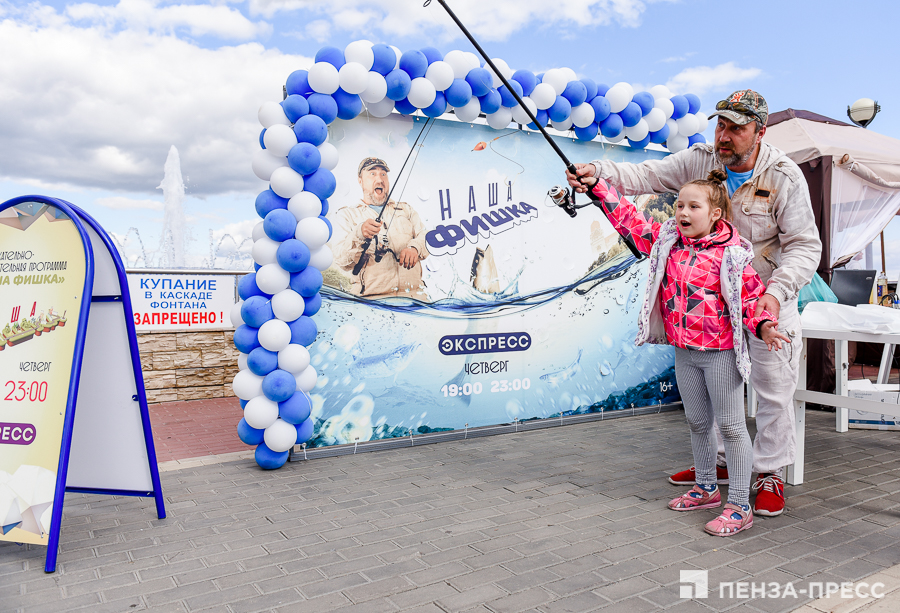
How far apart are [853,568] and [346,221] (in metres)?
3.48

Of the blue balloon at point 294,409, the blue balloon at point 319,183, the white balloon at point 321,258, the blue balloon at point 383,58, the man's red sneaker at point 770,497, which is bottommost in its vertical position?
the man's red sneaker at point 770,497

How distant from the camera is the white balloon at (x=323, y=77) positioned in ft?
13.2

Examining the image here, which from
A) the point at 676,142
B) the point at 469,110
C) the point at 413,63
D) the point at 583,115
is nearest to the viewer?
the point at 413,63

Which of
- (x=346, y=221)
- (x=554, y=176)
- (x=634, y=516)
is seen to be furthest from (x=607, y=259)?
(x=634, y=516)

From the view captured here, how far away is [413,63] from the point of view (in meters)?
4.37

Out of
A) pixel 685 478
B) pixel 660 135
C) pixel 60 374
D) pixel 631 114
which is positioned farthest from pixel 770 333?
pixel 660 135

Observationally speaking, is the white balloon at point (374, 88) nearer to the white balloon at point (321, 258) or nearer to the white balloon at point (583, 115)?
the white balloon at point (321, 258)

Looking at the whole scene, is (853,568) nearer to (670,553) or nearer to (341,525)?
(670,553)

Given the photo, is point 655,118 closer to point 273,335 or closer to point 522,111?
point 522,111

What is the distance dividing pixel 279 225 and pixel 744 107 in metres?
2.68

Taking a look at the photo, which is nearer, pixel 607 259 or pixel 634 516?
pixel 634 516

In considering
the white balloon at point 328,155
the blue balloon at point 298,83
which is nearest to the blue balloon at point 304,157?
the white balloon at point 328,155

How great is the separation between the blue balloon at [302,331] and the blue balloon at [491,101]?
2114 mm

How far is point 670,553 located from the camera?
2.77m
